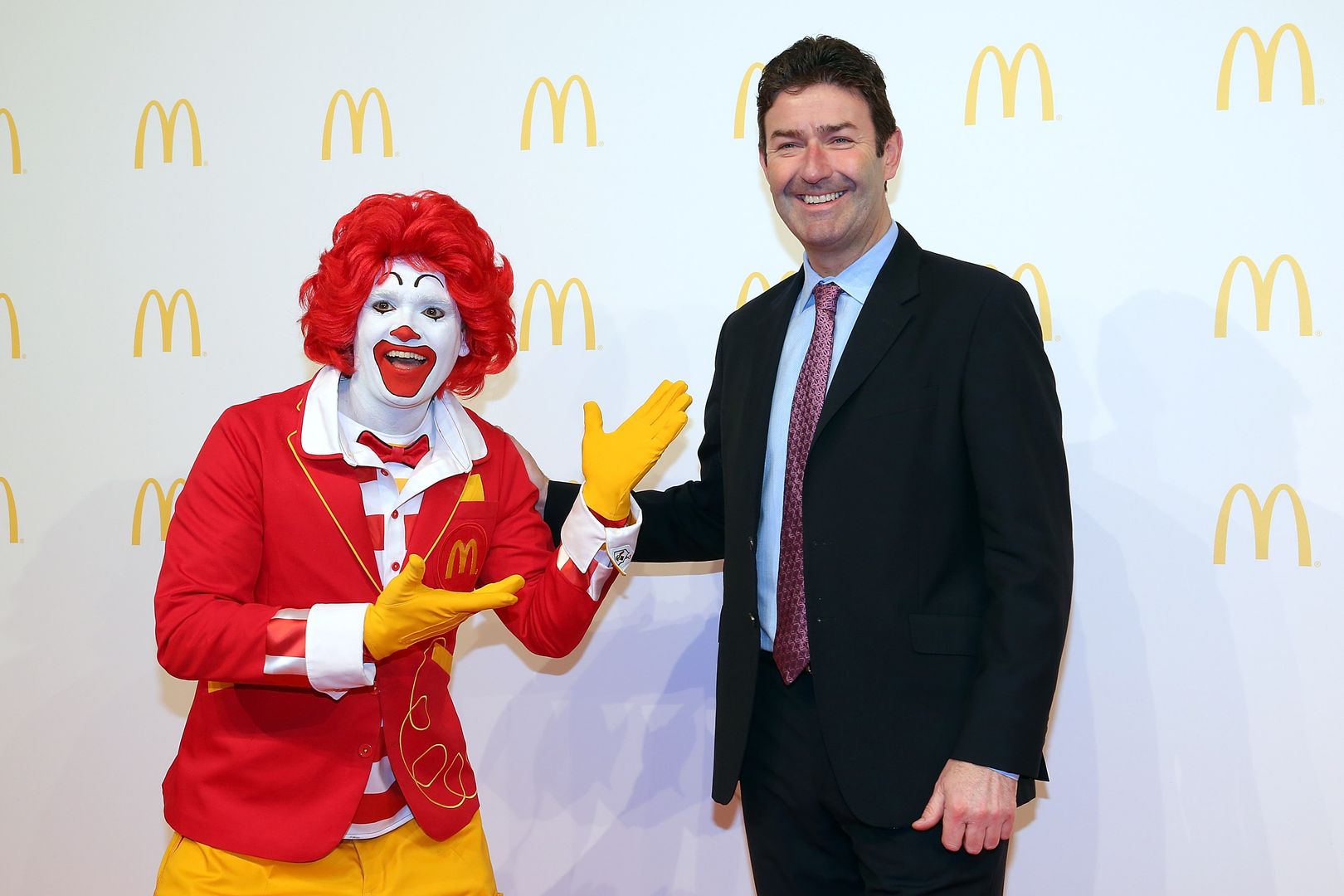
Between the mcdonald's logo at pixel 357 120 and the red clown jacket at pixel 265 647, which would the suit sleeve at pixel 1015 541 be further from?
the mcdonald's logo at pixel 357 120

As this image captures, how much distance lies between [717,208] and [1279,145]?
957mm

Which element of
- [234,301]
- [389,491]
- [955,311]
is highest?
[234,301]

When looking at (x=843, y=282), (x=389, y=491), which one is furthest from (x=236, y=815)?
(x=843, y=282)

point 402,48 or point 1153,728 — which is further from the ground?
point 402,48

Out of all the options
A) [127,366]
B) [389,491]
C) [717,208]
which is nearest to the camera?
[389,491]

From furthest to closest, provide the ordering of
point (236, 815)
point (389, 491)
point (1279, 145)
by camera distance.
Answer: point (1279, 145), point (389, 491), point (236, 815)

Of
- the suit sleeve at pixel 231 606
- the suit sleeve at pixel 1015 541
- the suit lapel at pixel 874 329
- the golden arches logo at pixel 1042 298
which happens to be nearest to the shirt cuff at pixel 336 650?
the suit sleeve at pixel 231 606

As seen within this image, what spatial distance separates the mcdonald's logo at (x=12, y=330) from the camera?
2.37 m

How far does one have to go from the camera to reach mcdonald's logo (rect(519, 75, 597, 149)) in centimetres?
217

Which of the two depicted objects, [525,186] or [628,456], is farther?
[525,186]

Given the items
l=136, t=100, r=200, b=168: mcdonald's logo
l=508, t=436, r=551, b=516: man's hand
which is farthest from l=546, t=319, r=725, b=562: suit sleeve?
Result: l=136, t=100, r=200, b=168: mcdonald's logo

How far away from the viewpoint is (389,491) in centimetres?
150

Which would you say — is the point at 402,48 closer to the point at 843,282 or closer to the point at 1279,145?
the point at 843,282

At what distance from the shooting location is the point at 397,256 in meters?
1.53
